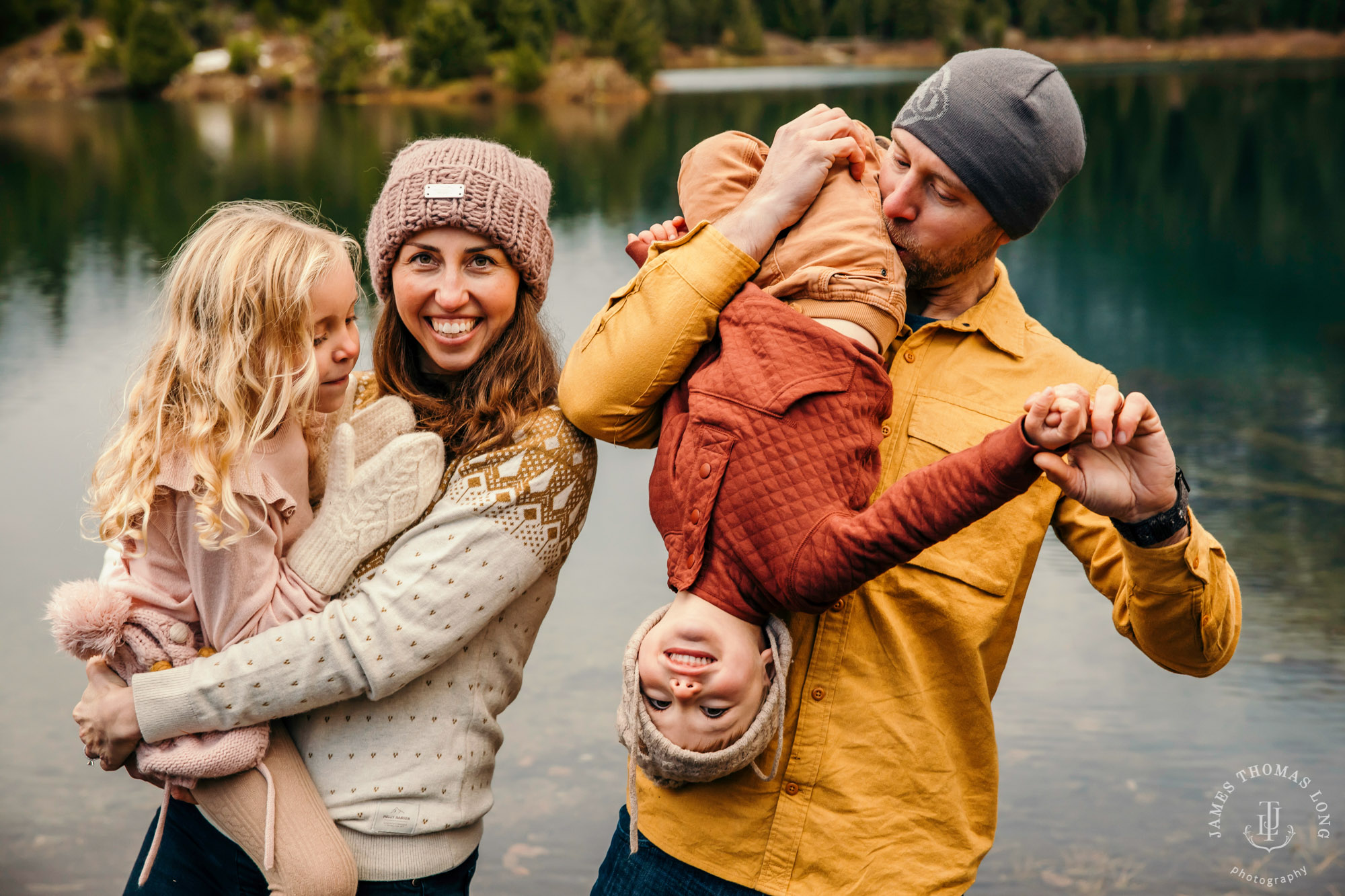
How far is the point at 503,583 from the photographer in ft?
5.31

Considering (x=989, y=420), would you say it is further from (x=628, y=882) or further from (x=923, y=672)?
(x=628, y=882)

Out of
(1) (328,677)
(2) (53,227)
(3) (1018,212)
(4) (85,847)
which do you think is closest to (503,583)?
(1) (328,677)

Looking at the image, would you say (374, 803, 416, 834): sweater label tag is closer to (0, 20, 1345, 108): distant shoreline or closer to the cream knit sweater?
the cream knit sweater

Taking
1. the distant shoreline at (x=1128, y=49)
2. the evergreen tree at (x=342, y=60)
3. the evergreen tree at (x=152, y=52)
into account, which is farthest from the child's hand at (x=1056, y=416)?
the evergreen tree at (x=152, y=52)

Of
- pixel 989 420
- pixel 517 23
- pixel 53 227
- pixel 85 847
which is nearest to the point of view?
pixel 989 420

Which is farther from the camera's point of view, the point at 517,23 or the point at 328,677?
the point at 517,23

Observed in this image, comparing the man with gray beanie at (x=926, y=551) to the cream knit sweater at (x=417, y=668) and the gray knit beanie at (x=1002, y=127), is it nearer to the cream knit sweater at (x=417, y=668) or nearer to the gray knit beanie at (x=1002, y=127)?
the gray knit beanie at (x=1002, y=127)

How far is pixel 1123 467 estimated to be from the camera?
1300mm

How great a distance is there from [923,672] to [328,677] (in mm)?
858

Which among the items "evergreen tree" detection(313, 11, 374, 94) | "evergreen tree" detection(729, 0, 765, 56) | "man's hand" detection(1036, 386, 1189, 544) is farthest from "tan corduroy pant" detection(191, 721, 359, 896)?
"evergreen tree" detection(729, 0, 765, 56)

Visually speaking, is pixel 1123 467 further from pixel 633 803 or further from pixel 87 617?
pixel 87 617

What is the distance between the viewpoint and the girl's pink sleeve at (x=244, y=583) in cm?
162

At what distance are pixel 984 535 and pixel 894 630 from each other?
0.19 m

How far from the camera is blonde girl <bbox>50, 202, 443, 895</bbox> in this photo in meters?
1.60
